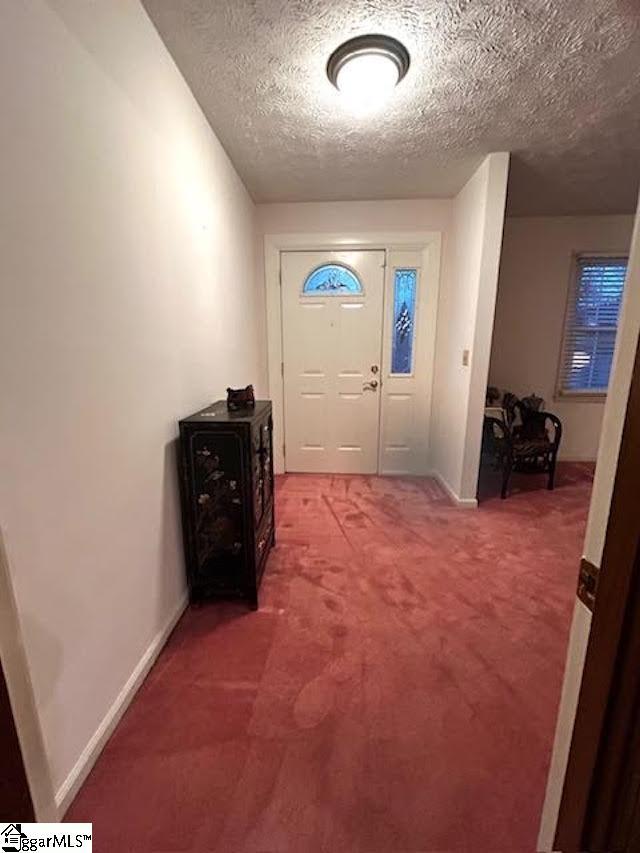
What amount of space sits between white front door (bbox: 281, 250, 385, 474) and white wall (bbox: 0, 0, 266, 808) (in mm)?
1652

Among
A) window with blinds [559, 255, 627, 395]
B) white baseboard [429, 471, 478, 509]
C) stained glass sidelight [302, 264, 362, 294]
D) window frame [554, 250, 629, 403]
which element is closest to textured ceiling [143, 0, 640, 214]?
stained glass sidelight [302, 264, 362, 294]

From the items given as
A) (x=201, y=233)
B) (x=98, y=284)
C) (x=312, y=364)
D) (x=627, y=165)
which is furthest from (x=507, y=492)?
(x=98, y=284)

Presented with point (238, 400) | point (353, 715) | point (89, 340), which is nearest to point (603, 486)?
point (353, 715)

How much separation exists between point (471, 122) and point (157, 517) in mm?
2668

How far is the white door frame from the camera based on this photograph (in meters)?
3.24

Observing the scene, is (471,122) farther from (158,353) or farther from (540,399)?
(540,399)

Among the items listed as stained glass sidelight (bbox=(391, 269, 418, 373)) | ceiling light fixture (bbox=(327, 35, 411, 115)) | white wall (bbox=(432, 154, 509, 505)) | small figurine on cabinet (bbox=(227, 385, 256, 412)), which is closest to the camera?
ceiling light fixture (bbox=(327, 35, 411, 115))

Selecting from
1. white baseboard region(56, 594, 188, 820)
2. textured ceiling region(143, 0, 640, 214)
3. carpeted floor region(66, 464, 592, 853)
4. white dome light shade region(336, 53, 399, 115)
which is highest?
textured ceiling region(143, 0, 640, 214)

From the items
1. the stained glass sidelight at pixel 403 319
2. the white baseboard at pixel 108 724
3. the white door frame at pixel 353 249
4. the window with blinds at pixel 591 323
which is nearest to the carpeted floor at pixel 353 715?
the white baseboard at pixel 108 724

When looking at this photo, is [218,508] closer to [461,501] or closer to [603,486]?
[603,486]

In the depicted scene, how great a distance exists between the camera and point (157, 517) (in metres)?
1.59

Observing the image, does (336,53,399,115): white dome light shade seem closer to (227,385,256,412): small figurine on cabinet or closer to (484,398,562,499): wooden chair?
(227,385,256,412): small figurine on cabinet

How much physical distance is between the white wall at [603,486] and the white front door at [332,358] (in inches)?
116

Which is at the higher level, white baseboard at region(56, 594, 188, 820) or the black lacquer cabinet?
the black lacquer cabinet
